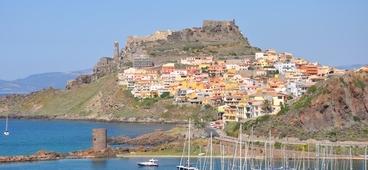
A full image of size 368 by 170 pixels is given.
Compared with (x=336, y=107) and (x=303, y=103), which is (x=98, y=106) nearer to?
(x=303, y=103)

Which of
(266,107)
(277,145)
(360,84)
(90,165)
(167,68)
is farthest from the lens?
(167,68)

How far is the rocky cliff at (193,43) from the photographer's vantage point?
130625mm

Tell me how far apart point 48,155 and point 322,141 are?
50.1 feet

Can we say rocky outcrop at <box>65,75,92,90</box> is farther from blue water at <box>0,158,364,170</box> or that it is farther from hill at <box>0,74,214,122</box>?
blue water at <box>0,158,364,170</box>

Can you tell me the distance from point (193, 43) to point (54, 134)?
48369 millimetres

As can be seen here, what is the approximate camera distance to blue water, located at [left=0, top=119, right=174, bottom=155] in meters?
73.0

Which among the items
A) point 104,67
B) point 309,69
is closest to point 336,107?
point 309,69

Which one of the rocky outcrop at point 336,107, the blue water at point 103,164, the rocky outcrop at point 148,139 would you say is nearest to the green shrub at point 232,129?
the rocky outcrop at point 148,139

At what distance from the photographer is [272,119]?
217 feet

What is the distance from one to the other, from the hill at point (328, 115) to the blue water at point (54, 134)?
1362 centimetres

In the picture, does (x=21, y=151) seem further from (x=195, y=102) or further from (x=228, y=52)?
(x=228, y=52)

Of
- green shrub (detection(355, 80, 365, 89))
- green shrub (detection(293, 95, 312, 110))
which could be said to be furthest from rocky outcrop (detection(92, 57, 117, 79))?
green shrub (detection(355, 80, 365, 89))

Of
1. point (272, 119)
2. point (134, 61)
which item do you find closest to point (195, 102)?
point (134, 61)

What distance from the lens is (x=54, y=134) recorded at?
89125mm
